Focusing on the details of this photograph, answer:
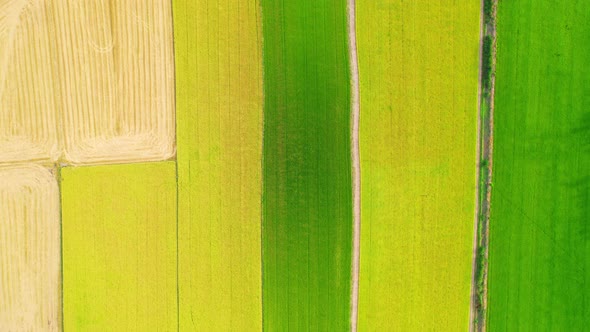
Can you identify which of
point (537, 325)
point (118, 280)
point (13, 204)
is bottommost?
point (537, 325)

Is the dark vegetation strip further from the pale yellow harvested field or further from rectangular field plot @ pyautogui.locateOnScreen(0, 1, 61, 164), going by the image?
rectangular field plot @ pyautogui.locateOnScreen(0, 1, 61, 164)

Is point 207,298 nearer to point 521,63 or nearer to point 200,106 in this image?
point 200,106

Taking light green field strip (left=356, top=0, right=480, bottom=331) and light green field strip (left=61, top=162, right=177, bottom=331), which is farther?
light green field strip (left=61, top=162, right=177, bottom=331)

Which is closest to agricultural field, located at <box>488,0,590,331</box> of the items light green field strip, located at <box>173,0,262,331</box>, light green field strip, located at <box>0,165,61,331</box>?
light green field strip, located at <box>173,0,262,331</box>

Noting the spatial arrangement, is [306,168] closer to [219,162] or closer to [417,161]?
[219,162]

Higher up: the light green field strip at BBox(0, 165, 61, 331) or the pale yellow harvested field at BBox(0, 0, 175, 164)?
the pale yellow harvested field at BBox(0, 0, 175, 164)

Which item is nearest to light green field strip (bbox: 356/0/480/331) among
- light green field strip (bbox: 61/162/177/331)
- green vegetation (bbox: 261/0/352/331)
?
green vegetation (bbox: 261/0/352/331)

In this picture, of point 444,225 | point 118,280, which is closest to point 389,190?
point 444,225
